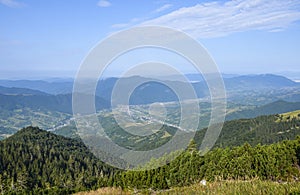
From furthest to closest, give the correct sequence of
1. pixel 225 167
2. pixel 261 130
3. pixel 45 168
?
pixel 261 130 → pixel 45 168 → pixel 225 167

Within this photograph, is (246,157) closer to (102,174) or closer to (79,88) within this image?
(79,88)

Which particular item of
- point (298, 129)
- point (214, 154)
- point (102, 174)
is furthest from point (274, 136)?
point (214, 154)

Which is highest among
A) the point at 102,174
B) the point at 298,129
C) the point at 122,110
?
the point at 122,110

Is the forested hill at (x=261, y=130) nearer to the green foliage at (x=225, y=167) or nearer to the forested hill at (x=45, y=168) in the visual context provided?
the forested hill at (x=45, y=168)

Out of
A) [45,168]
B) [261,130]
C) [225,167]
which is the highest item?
[225,167]

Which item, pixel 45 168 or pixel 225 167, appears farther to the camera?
pixel 45 168

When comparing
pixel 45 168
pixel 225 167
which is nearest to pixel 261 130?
pixel 45 168

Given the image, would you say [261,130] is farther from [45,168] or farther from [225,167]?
[225,167]

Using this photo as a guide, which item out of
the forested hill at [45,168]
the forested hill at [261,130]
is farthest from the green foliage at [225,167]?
the forested hill at [261,130]
